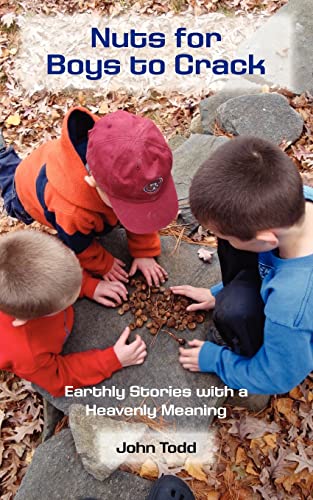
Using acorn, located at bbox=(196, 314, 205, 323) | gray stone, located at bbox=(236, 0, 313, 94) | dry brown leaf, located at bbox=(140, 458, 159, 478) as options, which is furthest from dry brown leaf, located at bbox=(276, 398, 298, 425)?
gray stone, located at bbox=(236, 0, 313, 94)

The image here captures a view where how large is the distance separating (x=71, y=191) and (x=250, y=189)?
117cm

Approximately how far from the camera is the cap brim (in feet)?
8.41

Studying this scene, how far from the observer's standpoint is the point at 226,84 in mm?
4738

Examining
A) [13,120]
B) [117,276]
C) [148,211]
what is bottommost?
[117,276]

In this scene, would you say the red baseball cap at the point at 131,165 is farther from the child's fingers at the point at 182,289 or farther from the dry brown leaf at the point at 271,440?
the dry brown leaf at the point at 271,440

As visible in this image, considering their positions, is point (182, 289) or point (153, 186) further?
point (182, 289)

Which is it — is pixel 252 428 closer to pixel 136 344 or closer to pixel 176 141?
pixel 136 344

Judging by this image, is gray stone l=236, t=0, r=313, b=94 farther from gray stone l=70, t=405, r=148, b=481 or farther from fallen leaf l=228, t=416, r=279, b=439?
gray stone l=70, t=405, r=148, b=481

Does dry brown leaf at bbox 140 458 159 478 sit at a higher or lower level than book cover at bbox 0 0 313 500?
lower

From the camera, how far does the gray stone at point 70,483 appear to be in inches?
111

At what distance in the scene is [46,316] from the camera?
2.65 metres

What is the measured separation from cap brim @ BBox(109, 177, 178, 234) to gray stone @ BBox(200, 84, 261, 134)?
6.51ft

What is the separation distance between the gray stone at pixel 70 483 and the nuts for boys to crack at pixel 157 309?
2.93 ft

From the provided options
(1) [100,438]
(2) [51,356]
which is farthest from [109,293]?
(1) [100,438]
